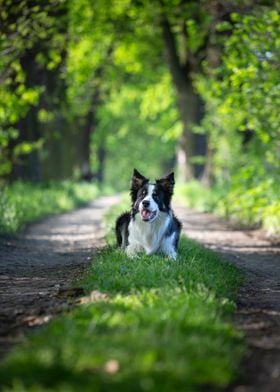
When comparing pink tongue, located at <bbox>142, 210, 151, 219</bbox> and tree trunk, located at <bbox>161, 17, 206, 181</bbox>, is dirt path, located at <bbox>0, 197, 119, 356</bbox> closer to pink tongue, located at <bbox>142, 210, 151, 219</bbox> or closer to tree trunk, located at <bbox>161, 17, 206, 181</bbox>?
pink tongue, located at <bbox>142, 210, 151, 219</bbox>

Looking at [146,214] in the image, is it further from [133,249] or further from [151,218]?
[133,249]

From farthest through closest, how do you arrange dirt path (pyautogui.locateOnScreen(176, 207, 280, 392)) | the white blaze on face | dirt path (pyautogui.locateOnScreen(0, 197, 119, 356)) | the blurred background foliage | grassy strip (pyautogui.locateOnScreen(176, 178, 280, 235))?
the blurred background foliage → grassy strip (pyautogui.locateOnScreen(176, 178, 280, 235)) → the white blaze on face → dirt path (pyautogui.locateOnScreen(0, 197, 119, 356)) → dirt path (pyautogui.locateOnScreen(176, 207, 280, 392))

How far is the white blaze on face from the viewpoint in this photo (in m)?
10.2

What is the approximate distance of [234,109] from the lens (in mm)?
18578

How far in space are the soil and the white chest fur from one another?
1012 mm

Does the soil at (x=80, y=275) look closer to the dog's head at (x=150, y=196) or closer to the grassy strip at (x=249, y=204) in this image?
the grassy strip at (x=249, y=204)

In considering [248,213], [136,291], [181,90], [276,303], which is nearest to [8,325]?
[136,291]

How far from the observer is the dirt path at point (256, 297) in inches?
208

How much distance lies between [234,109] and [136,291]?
38.6ft

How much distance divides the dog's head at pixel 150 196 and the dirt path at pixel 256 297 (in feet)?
5.59

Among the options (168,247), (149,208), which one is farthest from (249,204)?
(149,208)

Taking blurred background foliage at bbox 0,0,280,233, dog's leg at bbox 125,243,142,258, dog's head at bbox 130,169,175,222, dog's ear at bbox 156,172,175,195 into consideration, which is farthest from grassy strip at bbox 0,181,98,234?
dog's ear at bbox 156,172,175,195

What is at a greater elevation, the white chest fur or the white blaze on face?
the white blaze on face

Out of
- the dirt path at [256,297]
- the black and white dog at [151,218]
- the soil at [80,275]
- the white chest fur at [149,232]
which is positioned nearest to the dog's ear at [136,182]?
the black and white dog at [151,218]
